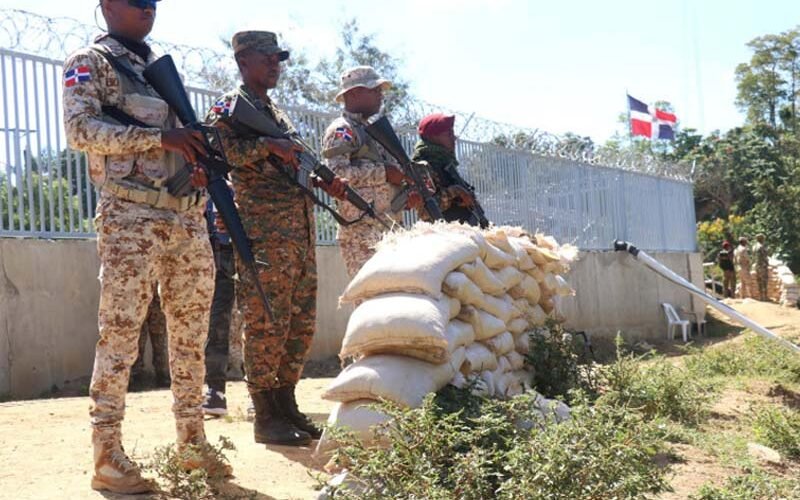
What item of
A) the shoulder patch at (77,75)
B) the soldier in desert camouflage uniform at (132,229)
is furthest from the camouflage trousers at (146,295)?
the shoulder patch at (77,75)

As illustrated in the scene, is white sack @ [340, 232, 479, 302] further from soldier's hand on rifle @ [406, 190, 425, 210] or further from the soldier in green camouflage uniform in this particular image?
the soldier in green camouflage uniform

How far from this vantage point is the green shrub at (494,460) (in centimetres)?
246

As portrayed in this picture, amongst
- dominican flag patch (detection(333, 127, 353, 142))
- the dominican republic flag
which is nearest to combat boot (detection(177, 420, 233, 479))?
dominican flag patch (detection(333, 127, 353, 142))

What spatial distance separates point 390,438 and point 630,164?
11.9m

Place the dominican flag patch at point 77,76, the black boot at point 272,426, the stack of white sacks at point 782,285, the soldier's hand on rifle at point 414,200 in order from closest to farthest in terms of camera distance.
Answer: the dominican flag patch at point 77,76, the black boot at point 272,426, the soldier's hand on rifle at point 414,200, the stack of white sacks at point 782,285

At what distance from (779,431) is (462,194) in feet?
7.33

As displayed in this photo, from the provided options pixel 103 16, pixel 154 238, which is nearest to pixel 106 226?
pixel 154 238

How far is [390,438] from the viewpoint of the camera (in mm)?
2645

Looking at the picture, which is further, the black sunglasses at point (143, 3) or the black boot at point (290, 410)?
the black boot at point (290, 410)

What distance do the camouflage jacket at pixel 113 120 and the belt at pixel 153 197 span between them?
0.11 feet

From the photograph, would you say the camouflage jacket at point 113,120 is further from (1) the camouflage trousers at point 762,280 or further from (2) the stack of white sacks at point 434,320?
(1) the camouflage trousers at point 762,280

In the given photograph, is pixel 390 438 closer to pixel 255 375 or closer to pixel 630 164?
pixel 255 375

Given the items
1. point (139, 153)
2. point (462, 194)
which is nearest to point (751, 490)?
point (139, 153)

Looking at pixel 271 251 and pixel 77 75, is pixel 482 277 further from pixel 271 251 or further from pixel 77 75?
pixel 77 75
